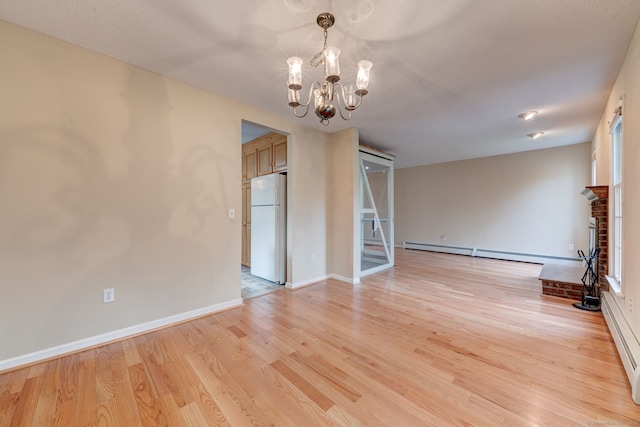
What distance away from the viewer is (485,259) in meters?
5.75

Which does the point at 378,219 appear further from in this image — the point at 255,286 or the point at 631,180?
the point at 631,180

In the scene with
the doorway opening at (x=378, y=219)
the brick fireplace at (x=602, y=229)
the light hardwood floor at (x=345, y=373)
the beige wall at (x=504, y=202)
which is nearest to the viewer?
the light hardwood floor at (x=345, y=373)

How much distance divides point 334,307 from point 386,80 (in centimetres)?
250

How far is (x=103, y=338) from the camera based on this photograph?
6.99 feet

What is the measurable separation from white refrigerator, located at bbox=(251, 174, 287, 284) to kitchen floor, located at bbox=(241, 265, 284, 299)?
8 cm

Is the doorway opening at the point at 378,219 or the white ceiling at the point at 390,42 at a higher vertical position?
the white ceiling at the point at 390,42

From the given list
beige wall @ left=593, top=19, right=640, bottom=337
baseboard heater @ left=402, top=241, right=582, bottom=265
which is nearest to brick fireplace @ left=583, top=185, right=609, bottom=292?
beige wall @ left=593, top=19, right=640, bottom=337

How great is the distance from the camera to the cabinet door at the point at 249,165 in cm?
467

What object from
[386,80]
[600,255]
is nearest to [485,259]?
[600,255]

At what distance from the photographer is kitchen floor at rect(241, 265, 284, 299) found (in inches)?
136

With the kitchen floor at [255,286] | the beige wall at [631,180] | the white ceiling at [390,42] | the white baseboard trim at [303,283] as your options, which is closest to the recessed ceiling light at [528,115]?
the white ceiling at [390,42]

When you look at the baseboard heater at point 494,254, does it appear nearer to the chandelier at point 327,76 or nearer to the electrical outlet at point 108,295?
the chandelier at point 327,76

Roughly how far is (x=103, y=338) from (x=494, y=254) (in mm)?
6986

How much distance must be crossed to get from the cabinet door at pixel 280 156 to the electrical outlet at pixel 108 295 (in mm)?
2531
